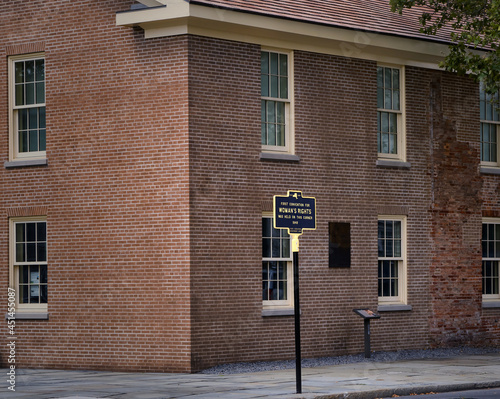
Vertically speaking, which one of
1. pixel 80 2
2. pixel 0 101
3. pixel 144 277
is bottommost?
pixel 144 277

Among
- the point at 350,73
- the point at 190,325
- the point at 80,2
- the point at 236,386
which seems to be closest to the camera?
the point at 236,386

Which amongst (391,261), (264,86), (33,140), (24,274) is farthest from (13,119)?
(391,261)

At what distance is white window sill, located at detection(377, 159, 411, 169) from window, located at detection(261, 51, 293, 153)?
2557 millimetres

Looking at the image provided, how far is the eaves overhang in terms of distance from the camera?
62.8 feet

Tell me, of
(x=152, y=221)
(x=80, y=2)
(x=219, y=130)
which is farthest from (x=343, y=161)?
(x=80, y=2)

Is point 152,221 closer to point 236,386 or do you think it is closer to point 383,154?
point 236,386

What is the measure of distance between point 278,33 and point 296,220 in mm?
6122

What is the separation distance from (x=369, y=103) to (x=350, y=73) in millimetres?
853

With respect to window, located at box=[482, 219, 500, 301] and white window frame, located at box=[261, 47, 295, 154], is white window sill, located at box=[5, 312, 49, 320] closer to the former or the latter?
white window frame, located at box=[261, 47, 295, 154]

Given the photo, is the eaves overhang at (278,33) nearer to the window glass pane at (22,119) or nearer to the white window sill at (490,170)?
the white window sill at (490,170)

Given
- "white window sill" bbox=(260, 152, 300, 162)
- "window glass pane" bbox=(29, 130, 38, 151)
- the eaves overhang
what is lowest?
"white window sill" bbox=(260, 152, 300, 162)

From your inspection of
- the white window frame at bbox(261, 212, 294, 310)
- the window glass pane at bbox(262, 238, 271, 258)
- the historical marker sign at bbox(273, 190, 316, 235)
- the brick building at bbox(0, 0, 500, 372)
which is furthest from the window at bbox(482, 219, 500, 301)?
the historical marker sign at bbox(273, 190, 316, 235)

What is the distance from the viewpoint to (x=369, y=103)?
22516 millimetres

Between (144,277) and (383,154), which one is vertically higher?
(383,154)
